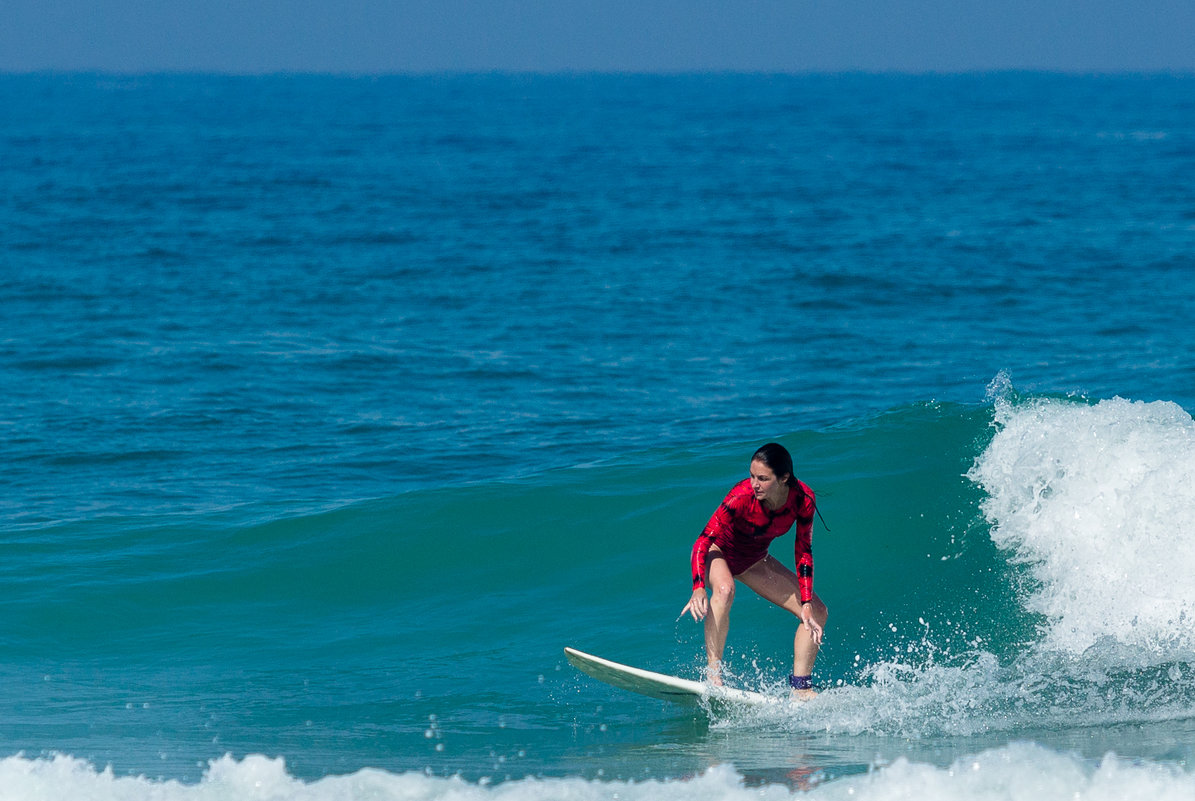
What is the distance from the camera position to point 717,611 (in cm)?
747

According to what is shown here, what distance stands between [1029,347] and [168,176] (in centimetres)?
3297

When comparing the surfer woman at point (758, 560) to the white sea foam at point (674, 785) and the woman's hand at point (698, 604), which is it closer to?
the woman's hand at point (698, 604)

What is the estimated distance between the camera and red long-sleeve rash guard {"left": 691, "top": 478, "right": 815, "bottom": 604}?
7438 mm

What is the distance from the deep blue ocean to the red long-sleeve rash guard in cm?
83

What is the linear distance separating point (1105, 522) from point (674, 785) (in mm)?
5105

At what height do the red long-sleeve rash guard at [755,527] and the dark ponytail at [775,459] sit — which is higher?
the dark ponytail at [775,459]

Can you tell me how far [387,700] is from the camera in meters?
8.38

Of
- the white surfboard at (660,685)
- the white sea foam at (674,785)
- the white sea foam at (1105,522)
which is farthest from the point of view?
the white sea foam at (1105,522)

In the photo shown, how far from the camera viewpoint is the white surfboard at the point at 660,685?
7.53 metres

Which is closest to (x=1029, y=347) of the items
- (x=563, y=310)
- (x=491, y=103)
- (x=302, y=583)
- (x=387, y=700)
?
(x=563, y=310)

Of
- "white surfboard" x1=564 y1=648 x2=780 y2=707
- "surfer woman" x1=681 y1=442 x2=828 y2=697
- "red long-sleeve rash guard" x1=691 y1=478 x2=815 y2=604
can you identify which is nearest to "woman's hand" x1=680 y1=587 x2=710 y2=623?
"surfer woman" x1=681 y1=442 x2=828 y2=697

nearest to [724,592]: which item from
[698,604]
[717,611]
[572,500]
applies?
[717,611]

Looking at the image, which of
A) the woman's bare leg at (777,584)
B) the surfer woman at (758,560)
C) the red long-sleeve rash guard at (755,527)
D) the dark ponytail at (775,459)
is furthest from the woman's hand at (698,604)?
the dark ponytail at (775,459)

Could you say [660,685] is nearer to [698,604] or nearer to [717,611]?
[717,611]
